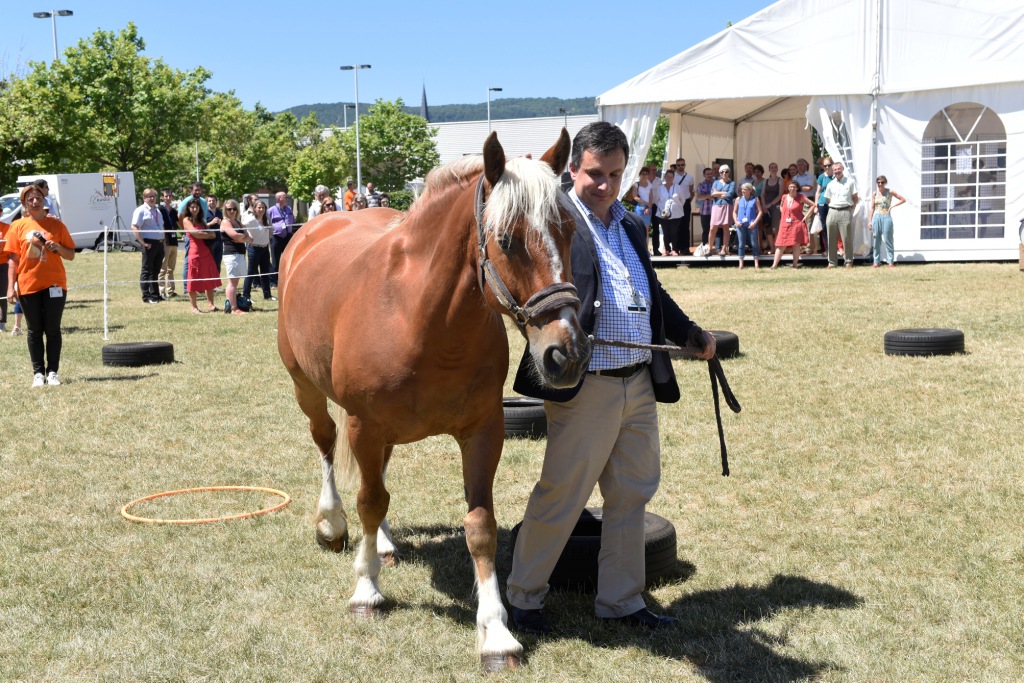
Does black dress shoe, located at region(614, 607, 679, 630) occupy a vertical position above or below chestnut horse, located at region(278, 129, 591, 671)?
below

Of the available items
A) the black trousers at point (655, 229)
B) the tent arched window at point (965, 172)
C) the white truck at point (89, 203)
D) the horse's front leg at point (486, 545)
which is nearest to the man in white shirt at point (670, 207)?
the black trousers at point (655, 229)

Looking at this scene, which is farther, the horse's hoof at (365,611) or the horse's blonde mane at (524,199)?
the horse's hoof at (365,611)

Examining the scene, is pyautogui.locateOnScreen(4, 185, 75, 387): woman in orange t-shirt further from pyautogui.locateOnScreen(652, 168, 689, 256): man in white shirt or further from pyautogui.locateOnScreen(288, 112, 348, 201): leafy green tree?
pyautogui.locateOnScreen(288, 112, 348, 201): leafy green tree

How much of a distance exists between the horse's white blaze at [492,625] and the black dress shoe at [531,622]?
19 cm

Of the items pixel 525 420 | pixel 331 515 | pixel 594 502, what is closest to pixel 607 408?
pixel 331 515

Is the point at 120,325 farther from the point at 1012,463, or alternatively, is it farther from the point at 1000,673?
the point at 1000,673

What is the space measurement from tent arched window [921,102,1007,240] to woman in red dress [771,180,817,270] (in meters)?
2.42

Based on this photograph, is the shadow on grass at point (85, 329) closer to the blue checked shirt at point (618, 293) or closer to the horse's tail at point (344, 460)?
the horse's tail at point (344, 460)

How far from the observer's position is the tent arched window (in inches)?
771

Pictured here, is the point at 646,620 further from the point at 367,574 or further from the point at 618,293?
the point at 618,293

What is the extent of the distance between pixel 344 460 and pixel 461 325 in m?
1.72

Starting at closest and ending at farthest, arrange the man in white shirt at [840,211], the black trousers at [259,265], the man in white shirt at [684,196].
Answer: the black trousers at [259,265]
the man in white shirt at [840,211]
the man in white shirt at [684,196]

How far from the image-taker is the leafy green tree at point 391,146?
74938 mm

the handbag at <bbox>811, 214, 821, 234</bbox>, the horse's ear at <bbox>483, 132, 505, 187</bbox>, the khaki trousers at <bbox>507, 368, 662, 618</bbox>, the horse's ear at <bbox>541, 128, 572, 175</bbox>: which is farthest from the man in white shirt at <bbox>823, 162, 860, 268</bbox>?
the horse's ear at <bbox>483, 132, 505, 187</bbox>
